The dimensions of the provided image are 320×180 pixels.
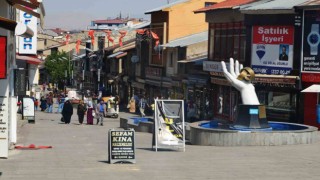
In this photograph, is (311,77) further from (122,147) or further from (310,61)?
(122,147)

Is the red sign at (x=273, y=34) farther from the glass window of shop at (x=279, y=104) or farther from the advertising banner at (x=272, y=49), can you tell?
the glass window of shop at (x=279, y=104)

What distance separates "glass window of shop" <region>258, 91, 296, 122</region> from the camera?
3838 cm

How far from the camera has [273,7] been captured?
3825 centimetres

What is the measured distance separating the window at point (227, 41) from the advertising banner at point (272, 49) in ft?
10.9

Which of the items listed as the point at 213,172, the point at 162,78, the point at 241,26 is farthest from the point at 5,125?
the point at 162,78

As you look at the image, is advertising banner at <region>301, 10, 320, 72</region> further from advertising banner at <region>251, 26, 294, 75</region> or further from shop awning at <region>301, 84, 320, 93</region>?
advertising banner at <region>251, 26, 294, 75</region>

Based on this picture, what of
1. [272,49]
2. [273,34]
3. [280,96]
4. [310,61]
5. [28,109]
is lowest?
[28,109]

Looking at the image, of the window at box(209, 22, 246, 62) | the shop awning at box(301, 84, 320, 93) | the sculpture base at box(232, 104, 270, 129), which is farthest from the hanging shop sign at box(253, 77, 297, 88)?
the sculpture base at box(232, 104, 270, 129)

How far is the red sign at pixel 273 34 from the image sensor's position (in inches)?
1485

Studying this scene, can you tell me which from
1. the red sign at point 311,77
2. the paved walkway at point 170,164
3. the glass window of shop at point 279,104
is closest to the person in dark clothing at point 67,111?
the glass window of shop at point 279,104

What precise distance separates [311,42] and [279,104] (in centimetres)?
458

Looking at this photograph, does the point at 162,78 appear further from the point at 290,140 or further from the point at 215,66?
the point at 290,140

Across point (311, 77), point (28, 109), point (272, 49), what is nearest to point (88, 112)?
point (28, 109)

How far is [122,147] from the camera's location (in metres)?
18.7
